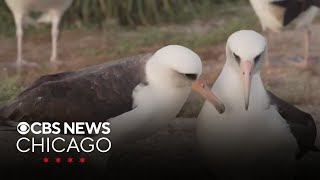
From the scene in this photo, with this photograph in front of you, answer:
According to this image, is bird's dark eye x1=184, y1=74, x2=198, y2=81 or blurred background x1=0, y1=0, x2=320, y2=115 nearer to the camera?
bird's dark eye x1=184, y1=74, x2=198, y2=81

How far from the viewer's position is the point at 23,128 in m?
3.80

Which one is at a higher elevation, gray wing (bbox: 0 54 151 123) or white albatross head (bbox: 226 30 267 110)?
white albatross head (bbox: 226 30 267 110)

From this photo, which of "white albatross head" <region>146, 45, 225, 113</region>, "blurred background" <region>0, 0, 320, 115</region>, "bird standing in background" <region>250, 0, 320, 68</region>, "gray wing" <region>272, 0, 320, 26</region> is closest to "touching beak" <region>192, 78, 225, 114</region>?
"white albatross head" <region>146, 45, 225, 113</region>

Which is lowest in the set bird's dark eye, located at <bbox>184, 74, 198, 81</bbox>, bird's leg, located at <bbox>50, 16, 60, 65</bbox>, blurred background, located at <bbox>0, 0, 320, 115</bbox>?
blurred background, located at <bbox>0, 0, 320, 115</bbox>

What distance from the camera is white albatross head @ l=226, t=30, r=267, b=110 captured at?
351cm

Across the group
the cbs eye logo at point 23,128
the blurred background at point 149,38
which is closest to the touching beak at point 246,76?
the cbs eye logo at point 23,128

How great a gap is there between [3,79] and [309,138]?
2275 millimetres

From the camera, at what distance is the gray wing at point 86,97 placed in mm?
3701

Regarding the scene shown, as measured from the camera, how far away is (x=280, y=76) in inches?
220

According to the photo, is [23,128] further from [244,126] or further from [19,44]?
[19,44]

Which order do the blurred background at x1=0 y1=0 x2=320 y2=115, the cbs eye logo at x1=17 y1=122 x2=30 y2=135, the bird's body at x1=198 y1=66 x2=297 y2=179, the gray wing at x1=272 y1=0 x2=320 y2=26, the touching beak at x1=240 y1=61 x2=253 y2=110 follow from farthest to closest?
1. the gray wing at x1=272 y1=0 x2=320 y2=26
2. the blurred background at x1=0 y1=0 x2=320 y2=115
3. the cbs eye logo at x1=17 y1=122 x2=30 y2=135
4. the bird's body at x1=198 y1=66 x2=297 y2=179
5. the touching beak at x1=240 y1=61 x2=253 y2=110

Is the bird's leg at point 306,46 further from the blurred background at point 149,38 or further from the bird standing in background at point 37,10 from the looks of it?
the bird standing in background at point 37,10

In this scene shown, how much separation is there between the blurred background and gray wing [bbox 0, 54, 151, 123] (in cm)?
125

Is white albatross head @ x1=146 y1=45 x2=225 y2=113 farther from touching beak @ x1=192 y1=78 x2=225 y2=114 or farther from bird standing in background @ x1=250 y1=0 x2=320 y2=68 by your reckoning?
bird standing in background @ x1=250 y1=0 x2=320 y2=68
